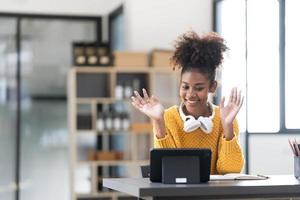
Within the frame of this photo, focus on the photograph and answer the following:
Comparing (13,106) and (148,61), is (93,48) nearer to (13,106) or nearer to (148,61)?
(148,61)

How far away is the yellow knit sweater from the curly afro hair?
8.3 inches

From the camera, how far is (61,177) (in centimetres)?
787

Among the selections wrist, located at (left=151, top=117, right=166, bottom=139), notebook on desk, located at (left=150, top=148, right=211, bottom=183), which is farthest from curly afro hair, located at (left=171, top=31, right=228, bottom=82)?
notebook on desk, located at (left=150, top=148, right=211, bottom=183)

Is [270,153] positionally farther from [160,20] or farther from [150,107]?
[150,107]

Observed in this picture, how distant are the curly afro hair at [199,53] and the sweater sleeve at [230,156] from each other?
300mm

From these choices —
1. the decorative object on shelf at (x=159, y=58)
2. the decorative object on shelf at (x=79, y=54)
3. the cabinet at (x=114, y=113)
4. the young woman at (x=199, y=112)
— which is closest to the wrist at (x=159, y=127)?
Answer: the young woman at (x=199, y=112)

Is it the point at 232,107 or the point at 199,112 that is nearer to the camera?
the point at 232,107

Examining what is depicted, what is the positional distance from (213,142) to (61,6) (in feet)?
17.2

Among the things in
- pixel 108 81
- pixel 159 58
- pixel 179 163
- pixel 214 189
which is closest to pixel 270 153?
pixel 159 58

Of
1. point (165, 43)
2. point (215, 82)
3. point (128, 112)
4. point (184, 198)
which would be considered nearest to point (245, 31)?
point (165, 43)

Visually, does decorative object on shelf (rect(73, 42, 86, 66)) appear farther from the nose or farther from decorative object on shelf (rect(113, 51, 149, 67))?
the nose

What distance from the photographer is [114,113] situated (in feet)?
22.7

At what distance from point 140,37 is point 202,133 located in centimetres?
433

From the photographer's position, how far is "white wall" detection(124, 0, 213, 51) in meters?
7.24
